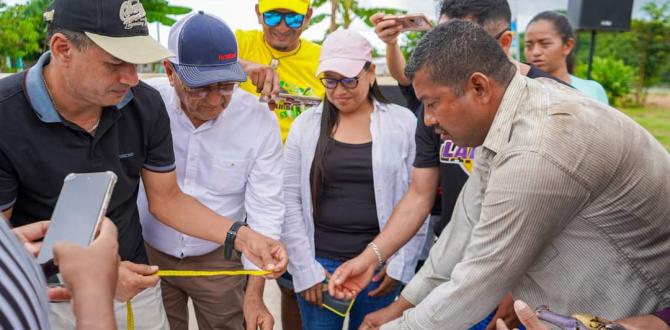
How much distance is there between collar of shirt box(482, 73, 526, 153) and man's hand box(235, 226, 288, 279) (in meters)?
1.12

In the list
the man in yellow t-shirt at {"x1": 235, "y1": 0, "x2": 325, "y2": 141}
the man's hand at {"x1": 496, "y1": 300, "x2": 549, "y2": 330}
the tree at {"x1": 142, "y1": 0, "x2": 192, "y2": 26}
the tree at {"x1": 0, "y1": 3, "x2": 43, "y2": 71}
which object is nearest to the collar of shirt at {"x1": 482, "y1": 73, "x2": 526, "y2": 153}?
the man's hand at {"x1": 496, "y1": 300, "x2": 549, "y2": 330}

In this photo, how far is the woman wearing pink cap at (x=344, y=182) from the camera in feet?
9.27

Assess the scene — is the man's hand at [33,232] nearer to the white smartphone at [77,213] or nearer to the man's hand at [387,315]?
the white smartphone at [77,213]

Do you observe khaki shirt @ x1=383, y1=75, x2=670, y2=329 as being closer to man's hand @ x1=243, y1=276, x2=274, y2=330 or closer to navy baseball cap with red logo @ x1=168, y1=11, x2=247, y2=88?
man's hand @ x1=243, y1=276, x2=274, y2=330

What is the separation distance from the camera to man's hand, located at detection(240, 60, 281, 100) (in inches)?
116

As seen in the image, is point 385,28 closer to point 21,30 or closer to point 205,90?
point 205,90

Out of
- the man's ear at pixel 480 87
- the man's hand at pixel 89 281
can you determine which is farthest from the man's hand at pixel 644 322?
the man's hand at pixel 89 281

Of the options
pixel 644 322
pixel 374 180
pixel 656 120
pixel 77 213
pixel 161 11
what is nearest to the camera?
pixel 77 213

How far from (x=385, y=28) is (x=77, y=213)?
6.84 feet

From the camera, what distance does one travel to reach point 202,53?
246cm

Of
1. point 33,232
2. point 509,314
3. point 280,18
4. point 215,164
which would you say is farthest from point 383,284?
point 280,18

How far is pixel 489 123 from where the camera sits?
1.89 m

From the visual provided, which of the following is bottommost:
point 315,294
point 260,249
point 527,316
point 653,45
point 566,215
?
point 653,45

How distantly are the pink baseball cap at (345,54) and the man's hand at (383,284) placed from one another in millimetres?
1021
